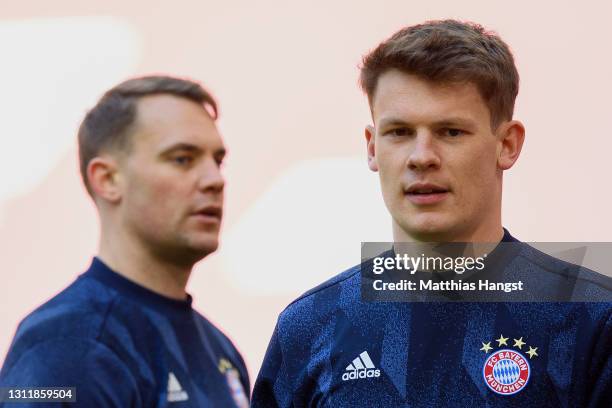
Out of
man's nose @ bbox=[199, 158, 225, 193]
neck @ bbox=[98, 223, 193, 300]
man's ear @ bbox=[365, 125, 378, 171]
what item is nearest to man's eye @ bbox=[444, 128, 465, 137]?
man's ear @ bbox=[365, 125, 378, 171]

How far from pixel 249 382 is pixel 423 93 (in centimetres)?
197

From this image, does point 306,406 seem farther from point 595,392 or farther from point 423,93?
point 423,93

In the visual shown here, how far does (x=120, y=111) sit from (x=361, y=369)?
1.84 metres

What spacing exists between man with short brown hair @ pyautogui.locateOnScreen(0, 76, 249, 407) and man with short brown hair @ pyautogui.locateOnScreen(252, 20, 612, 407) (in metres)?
0.82

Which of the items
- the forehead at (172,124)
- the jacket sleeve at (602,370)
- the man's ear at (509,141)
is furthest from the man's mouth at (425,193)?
the forehead at (172,124)

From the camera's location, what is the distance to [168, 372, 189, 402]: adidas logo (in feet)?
11.9

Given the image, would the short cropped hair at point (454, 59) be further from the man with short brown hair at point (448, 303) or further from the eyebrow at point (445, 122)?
the eyebrow at point (445, 122)

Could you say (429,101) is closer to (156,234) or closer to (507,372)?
(507,372)

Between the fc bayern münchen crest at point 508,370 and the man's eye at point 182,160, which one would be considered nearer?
the fc bayern münchen crest at point 508,370

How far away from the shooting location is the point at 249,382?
4273 millimetres

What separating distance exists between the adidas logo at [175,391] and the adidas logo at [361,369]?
0.98m

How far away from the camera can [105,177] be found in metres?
4.03

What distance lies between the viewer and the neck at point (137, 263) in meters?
3.95

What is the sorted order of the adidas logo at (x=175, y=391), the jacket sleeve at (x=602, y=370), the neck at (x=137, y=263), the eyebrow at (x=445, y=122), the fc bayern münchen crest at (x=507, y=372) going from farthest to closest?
1. the neck at (x=137, y=263)
2. the adidas logo at (x=175, y=391)
3. the eyebrow at (x=445, y=122)
4. the fc bayern münchen crest at (x=507, y=372)
5. the jacket sleeve at (x=602, y=370)
